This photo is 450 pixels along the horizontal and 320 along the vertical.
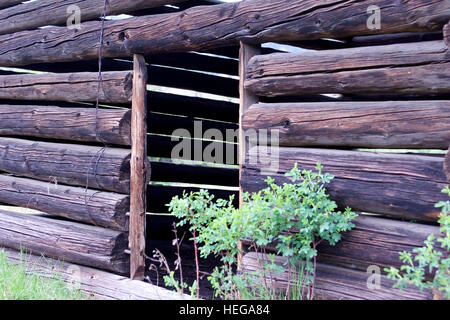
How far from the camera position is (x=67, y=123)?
562cm

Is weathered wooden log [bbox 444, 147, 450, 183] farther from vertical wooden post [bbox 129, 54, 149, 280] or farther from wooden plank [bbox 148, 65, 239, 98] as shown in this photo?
wooden plank [bbox 148, 65, 239, 98]

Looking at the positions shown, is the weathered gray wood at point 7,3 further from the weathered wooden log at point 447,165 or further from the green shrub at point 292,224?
the weathered wooden log at point 447,165

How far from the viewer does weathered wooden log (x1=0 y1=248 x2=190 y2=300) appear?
4.71 metres

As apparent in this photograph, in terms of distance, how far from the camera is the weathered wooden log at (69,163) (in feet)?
16.8

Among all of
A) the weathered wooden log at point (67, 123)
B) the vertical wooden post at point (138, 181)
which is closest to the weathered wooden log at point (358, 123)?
the vertical wooden post at point (138, 181)

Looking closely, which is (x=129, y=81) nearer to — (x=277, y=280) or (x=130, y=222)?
(x=130, y=222)

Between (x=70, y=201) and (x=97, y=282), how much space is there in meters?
0.87

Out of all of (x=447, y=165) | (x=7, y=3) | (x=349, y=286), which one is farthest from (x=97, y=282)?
(x=7, y=3)

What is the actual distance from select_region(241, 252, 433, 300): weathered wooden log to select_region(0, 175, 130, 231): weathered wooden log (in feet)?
5.24

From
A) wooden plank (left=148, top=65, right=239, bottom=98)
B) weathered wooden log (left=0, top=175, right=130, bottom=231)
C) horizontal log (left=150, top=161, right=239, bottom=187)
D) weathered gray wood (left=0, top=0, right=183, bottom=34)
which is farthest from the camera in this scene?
horizontal log (left=150, top=161, right=239, bottom=187)

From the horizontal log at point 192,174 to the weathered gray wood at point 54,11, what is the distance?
2175 millimetres

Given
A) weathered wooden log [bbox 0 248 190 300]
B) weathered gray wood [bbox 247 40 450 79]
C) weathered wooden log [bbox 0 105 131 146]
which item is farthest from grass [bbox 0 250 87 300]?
weathered gray wood [bbox 247 40 450 79]

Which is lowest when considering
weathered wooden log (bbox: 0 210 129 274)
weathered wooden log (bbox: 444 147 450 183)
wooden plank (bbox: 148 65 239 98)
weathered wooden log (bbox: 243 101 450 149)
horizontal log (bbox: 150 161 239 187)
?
weathered wooden log (bbox: 0 210 129 274)

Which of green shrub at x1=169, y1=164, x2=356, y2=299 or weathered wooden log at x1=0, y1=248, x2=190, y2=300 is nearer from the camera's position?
green shrub at x1=169, y1=164, x2=356, y2=299
